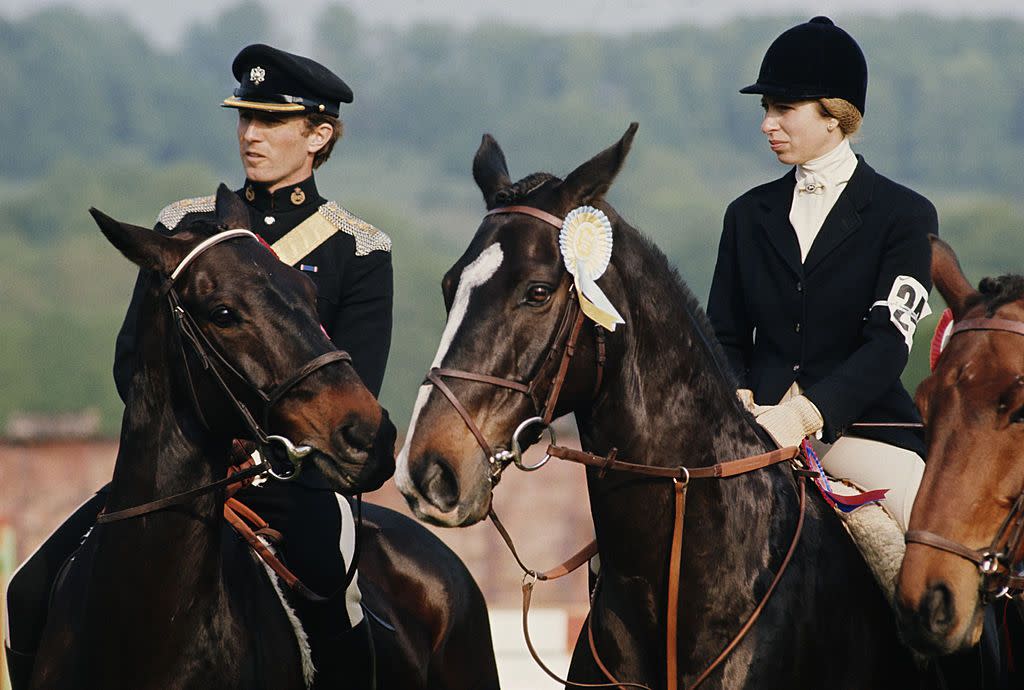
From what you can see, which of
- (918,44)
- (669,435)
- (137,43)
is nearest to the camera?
(669,435)

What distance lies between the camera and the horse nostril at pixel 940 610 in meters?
4.42

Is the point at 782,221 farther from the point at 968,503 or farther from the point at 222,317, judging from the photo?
the point at 222,317

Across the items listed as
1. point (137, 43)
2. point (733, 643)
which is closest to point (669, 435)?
point (733, 643)

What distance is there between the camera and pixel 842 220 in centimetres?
570

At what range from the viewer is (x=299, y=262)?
20.4 feet

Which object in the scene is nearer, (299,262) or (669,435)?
(669,435)

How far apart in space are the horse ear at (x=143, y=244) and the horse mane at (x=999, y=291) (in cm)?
266

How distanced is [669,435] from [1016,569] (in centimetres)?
115

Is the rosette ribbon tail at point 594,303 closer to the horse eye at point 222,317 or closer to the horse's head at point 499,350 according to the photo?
the horse's head at point 499,350

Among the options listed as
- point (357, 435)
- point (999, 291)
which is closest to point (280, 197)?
point (357, 435)

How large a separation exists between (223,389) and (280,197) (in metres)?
1.42

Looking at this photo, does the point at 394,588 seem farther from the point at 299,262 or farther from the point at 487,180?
the point at 487,180

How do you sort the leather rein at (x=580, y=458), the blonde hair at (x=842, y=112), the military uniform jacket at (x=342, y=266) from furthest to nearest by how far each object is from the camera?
1. the military uniform jacket at (x=342, y=266)
2. the blonde hair at (x=842, y=112)
3. the leather rein at (x=580, y=458)

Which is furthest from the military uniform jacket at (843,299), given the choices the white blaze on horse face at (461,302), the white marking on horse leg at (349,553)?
the white marking on horse leg at (349,553)
